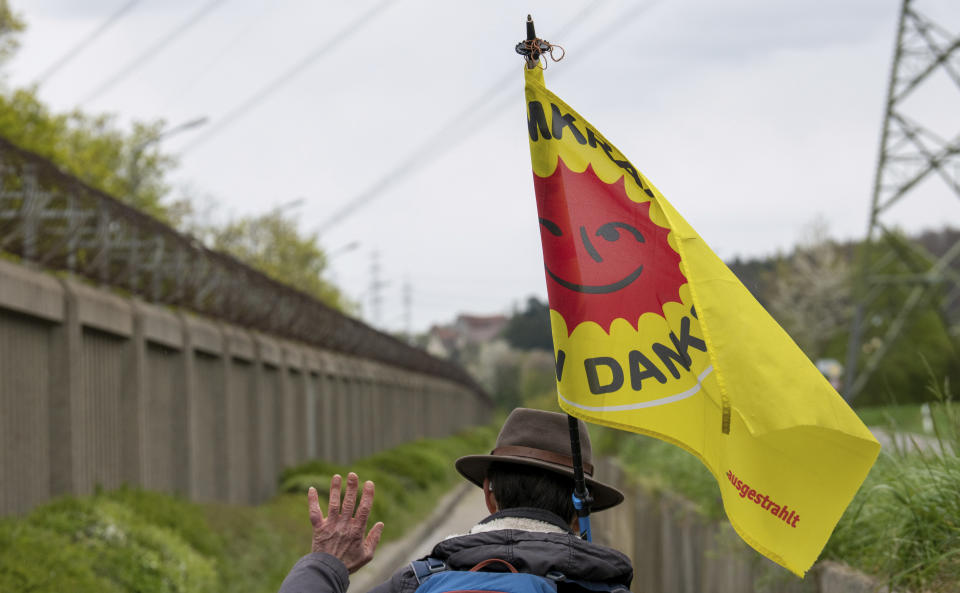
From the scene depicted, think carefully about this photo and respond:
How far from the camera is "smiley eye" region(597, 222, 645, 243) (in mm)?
3801

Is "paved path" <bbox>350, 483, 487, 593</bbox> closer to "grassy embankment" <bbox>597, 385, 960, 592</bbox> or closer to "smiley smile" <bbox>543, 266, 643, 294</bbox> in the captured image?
"grassy embankment" <bbox>597, 385, 960, 592</bbox>

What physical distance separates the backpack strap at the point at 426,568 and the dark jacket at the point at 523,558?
15 mm

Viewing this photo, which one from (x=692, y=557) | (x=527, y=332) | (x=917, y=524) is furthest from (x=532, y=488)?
(x=527, y=332)

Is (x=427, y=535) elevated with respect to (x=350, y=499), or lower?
lower

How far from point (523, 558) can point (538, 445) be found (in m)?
0.56

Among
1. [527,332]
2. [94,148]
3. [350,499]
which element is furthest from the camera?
[527,332]

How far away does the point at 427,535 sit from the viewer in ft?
79.2

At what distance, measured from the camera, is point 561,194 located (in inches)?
150

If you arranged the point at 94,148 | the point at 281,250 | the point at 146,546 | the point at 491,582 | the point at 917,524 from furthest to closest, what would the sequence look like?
the point at 281,250, the point at 94,148, the point at 146,546, the point at 917,524, the point at 491,582

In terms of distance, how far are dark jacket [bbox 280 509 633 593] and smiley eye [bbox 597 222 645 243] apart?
100 centimetres

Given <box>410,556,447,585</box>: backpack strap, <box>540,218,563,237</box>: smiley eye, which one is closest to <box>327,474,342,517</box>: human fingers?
<box>410,556,447,585</box>: backpack strap

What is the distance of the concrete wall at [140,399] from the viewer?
11.5m

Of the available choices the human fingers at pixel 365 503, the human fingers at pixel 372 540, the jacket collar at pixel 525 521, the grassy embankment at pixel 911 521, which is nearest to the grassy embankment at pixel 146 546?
the human fingers at pixel 372 540

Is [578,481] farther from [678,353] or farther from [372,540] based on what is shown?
[372,540]
